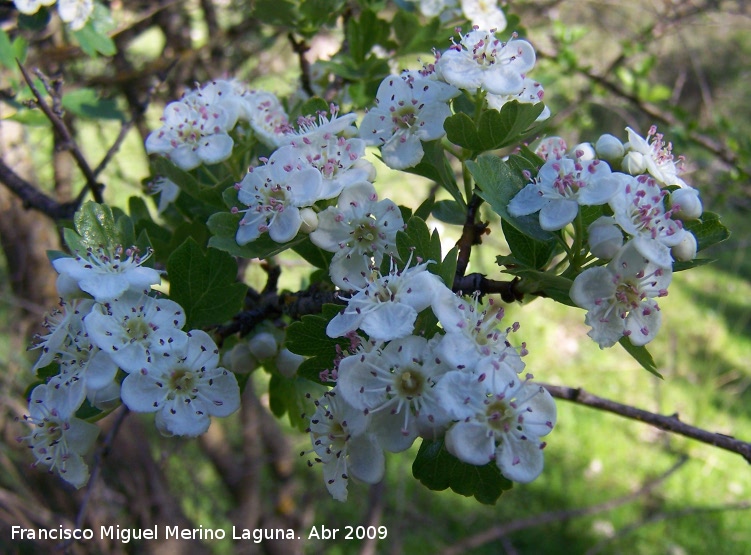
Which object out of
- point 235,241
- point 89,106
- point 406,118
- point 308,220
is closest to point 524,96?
point 406,118

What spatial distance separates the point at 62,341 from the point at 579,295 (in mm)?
734

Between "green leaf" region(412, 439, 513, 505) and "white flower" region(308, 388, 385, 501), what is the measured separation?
0.06 m

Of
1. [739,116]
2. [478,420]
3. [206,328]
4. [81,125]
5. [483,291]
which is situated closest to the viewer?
[478,420]

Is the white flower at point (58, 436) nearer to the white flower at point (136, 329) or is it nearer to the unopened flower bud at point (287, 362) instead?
the white flower at point (136, 329)

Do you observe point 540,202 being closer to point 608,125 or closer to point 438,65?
point 438,65

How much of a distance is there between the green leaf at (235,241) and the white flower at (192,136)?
0.58 feet

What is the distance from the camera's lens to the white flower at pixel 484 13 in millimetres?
1421

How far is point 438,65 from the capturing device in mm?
1068

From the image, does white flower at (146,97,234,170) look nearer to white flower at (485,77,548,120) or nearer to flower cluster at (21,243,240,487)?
flower cluster at (21,243,240,487)

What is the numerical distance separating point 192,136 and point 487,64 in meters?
0.53

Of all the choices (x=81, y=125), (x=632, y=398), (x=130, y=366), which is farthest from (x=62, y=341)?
(x=632, y=398)

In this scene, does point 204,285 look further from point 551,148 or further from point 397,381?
point 551,148

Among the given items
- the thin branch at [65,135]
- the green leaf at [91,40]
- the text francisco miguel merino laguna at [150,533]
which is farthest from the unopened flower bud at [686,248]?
the text francisco miguel merino laguna at [150,533]

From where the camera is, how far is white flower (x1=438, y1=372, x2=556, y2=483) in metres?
0.80
